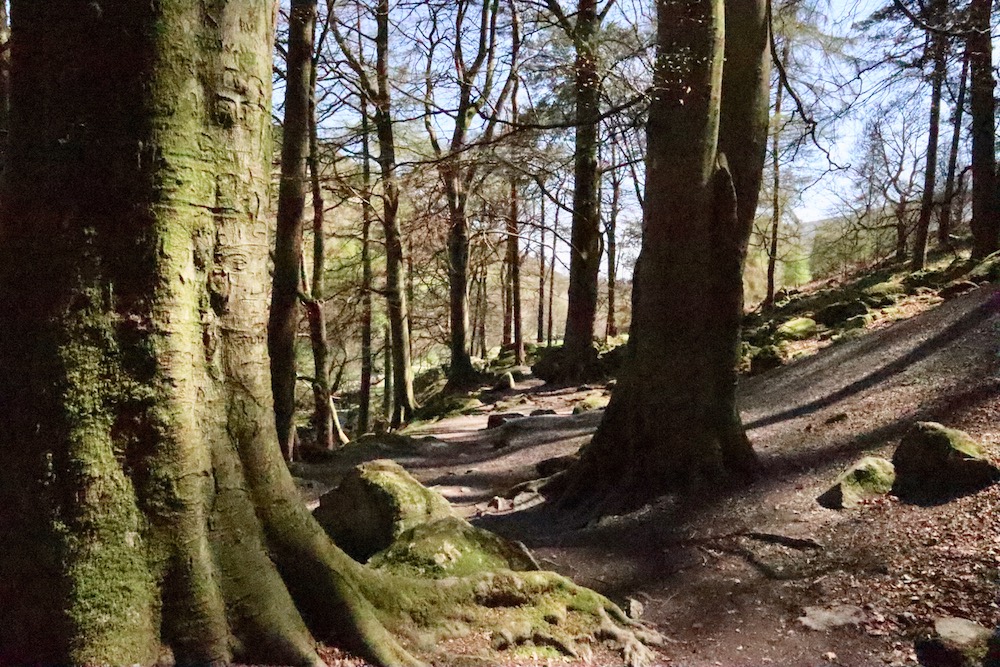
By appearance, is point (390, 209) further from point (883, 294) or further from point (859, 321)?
point (883, 294)

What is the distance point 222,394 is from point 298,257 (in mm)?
6394

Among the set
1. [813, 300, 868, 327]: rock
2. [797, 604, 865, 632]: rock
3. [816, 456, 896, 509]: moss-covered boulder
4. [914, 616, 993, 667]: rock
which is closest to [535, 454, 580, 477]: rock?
[816, 456, 896, 509]: moss-covered boulder

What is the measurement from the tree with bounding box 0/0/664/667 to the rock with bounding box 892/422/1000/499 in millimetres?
3628

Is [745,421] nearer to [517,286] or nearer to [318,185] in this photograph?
[318,185]

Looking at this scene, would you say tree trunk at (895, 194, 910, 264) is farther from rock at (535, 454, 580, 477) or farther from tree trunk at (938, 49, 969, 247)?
rock at (535, 454, 580, 477)

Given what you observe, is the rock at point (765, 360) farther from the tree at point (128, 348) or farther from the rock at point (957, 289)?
the tree at point (128, 348)

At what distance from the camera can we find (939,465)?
4352 millimetres

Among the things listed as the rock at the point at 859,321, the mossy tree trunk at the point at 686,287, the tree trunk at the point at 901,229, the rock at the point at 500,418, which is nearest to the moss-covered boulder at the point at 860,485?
the mossy tree trunk at the point at 686,287

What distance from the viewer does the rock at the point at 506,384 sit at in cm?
1628

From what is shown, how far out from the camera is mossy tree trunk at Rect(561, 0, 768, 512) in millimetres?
5355

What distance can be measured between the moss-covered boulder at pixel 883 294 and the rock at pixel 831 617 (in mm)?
11078

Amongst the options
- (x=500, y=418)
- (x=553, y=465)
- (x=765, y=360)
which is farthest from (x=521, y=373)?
(x=553, y=465)

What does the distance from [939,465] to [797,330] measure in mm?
9666

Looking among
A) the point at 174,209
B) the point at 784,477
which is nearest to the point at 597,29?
the point at 784,477
